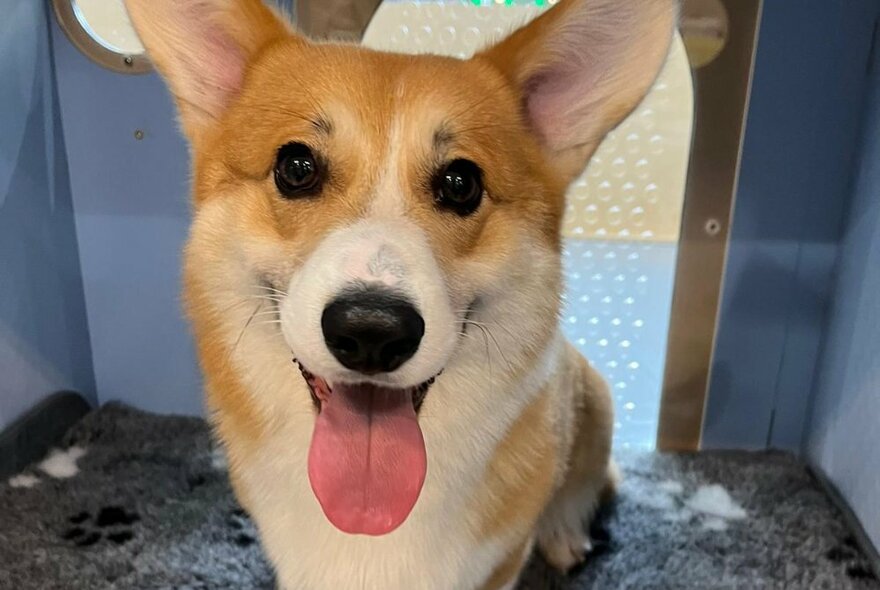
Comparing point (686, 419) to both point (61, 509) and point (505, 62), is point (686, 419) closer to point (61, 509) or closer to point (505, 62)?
point (505, 62)

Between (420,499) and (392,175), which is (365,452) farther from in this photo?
(392,175)

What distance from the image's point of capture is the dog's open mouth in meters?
0.85

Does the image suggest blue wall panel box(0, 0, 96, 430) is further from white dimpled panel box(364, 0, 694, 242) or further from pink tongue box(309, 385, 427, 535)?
pink tongue box(309, 385, 427, 535)

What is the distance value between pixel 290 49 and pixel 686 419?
4.06 feet

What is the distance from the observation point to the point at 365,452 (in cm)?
84

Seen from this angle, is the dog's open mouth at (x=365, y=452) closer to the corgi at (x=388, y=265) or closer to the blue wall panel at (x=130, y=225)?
the corgi at (x=388, y=265)

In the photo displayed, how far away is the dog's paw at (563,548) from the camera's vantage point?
4.59 ft

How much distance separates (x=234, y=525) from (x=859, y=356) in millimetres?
1259

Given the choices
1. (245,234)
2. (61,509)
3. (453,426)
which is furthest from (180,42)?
(61,509)

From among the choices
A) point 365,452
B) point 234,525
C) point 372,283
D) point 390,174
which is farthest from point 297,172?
point 234,525

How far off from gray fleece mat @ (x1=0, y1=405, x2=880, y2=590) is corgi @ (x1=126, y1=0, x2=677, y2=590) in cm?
39

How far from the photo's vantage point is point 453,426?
96 cm

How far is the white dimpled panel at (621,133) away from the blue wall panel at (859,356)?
0.34m

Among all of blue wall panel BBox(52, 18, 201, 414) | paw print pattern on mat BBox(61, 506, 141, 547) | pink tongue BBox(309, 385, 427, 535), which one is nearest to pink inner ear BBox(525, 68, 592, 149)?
pink tongue BBox(309, 385, 427, 535)
